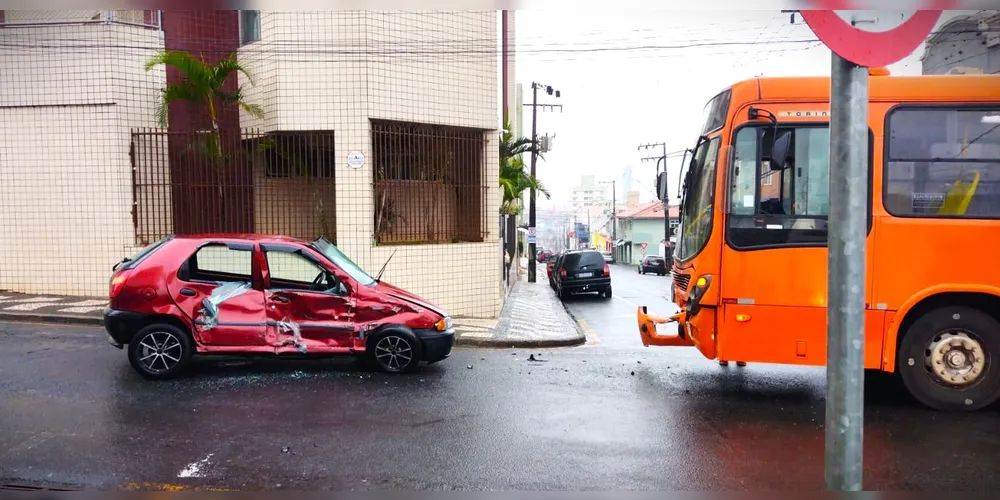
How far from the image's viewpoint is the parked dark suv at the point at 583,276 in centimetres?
2103

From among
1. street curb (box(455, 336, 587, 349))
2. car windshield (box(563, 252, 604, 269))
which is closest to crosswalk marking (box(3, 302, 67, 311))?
street curb (box(455, 336, 587, 349))

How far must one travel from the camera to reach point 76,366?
730cm

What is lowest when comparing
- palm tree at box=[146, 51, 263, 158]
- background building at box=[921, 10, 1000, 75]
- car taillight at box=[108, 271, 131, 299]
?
car taillight at box=[108, 271, 131, 299]

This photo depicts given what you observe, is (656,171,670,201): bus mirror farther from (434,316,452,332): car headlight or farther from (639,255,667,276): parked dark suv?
(639,255,667,276): parked dark suv

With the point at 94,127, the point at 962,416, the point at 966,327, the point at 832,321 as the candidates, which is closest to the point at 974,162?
the point at 966,327

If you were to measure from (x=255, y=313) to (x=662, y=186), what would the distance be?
4.95 m

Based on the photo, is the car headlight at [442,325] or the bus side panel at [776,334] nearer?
the bus side panel at [776,334]

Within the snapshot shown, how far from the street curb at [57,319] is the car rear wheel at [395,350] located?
536 cm

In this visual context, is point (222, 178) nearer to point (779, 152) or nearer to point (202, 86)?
point (202, 86)

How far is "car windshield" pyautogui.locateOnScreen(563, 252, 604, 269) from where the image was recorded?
841 inches

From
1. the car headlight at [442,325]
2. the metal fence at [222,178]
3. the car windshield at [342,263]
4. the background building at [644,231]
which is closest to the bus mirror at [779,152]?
the car headlight at [442,325]

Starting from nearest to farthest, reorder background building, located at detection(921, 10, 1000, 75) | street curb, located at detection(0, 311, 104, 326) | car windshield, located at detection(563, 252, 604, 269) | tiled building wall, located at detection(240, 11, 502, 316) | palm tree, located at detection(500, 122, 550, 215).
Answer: street curb, located at detection(0, 311, 104, 326)
background building, located at detection(921, 10, 1000, 75)
tiled building wall, located at detection(240, 11, 502, 316)
palm tree, located at detection(500, 122, 550, 215)
car windshield, located at detection(563, 252, 604, 269)

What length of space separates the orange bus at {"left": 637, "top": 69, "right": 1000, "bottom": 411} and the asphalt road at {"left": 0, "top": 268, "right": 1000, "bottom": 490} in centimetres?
61

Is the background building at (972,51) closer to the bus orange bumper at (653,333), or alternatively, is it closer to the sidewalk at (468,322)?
the bus orange bumper at (653,333)
